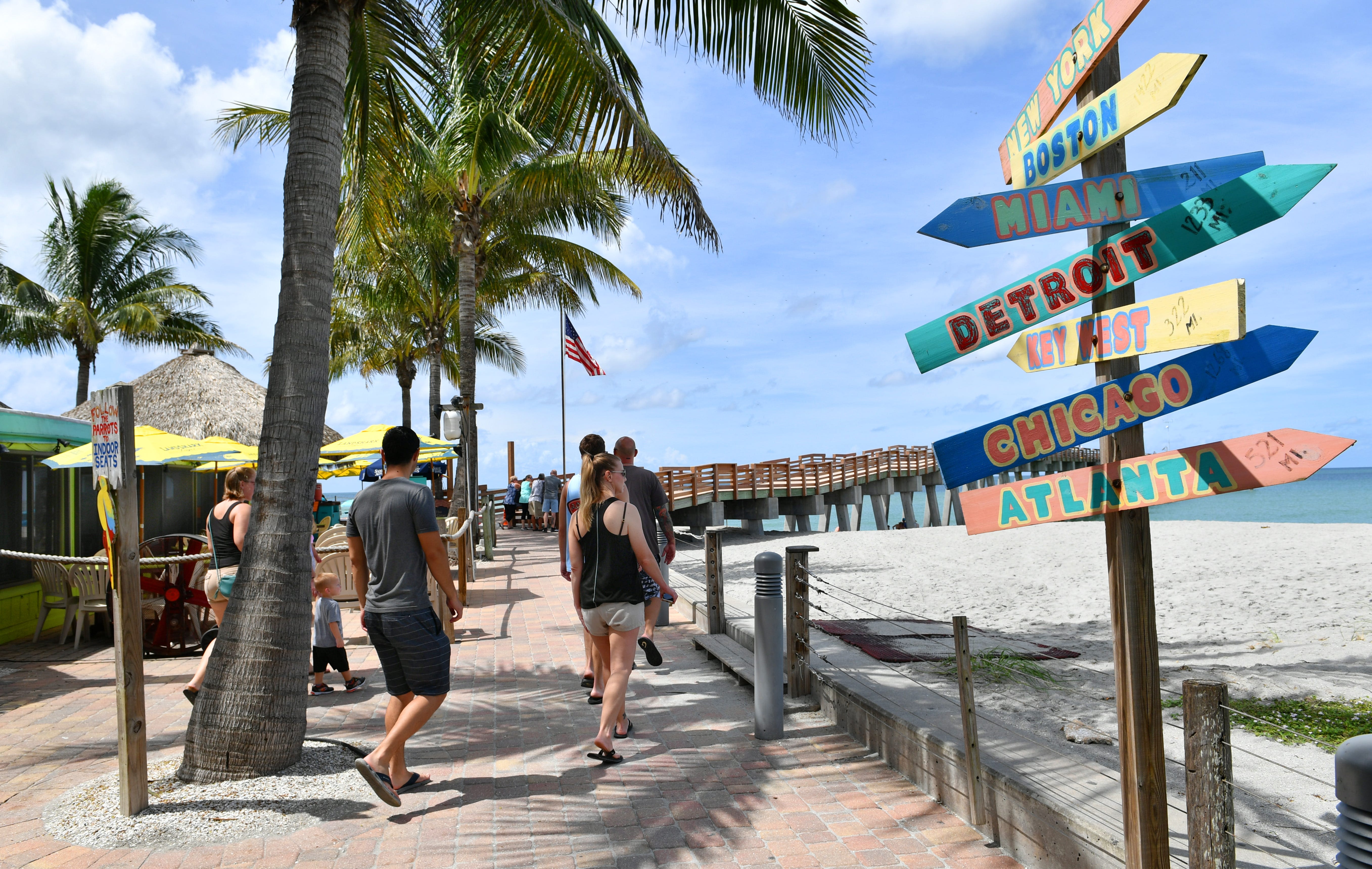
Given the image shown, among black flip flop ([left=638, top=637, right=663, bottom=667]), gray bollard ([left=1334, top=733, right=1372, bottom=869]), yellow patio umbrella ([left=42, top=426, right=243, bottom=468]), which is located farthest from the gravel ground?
yellow patio umbrella ([left=42, top=426, right=243, bottom=468])

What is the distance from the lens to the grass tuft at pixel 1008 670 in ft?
20.1

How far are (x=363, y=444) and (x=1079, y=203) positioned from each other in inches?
452

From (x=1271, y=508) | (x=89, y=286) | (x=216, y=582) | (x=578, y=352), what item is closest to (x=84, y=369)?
(x=89, y=286)

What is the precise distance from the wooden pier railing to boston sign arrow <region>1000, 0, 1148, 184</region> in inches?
911

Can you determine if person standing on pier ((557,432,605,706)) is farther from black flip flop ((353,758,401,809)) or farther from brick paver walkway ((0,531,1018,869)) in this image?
black flip flop ((353,758,401,809))

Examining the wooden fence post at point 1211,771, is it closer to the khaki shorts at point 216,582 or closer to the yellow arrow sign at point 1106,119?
the yellow arrow sign at point 1106,119

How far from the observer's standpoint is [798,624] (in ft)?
19.0

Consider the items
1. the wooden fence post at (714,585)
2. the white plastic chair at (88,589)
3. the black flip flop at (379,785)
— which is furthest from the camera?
the white plastic chair at (88,589)

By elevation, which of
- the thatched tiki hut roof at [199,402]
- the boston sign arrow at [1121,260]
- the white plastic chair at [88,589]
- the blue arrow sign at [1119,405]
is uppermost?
the thatched tiki hut roof at [199,402]

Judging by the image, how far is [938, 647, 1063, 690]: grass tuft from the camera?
6.11m

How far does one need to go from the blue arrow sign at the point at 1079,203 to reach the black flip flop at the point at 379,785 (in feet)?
10.8

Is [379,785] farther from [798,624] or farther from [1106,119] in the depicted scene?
[1106,119]

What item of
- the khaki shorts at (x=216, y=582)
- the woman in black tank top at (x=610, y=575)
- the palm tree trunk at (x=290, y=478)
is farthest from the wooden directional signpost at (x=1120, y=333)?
the khaki shorts at (x=216, y=582)

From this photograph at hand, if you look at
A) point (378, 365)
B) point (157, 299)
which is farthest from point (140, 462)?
point (378, 365)
